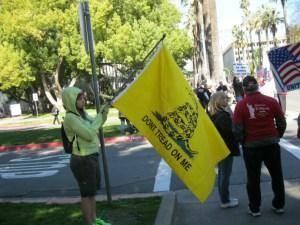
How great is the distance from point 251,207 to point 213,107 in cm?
134

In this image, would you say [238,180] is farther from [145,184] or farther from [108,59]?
[108,59]

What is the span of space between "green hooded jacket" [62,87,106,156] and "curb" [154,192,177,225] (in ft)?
4.14

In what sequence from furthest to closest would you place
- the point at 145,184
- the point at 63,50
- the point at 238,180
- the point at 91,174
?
the point at 63,50, the point at 145,184, the point at 238,180, the point at 91,174

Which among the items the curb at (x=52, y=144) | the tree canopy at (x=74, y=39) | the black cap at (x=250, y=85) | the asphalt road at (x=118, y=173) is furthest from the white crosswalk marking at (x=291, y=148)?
the tree canopy at (x=74, y=39)

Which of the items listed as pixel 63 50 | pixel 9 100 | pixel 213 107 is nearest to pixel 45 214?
pixel 213 107

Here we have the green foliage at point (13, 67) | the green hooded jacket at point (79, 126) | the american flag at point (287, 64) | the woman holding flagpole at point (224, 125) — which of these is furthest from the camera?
the green foliage at point (13, 67)

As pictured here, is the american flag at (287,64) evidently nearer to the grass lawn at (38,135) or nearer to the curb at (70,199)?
the curb at (70,199)

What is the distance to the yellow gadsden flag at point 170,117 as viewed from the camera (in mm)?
5160

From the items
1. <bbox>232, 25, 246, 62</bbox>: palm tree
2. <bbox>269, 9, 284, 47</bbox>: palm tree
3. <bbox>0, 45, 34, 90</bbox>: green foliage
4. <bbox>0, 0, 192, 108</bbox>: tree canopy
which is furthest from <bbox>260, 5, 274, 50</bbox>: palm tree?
<bbox>0, 45, 34, 90</bbox>: green foliage

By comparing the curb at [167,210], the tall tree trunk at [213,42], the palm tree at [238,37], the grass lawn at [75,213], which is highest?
the palm tree at [238,37]

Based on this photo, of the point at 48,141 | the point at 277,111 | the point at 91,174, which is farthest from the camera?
the point at 48,141

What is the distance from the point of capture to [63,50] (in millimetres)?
45000

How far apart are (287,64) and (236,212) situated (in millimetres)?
2103

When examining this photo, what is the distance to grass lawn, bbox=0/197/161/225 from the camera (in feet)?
20.6
